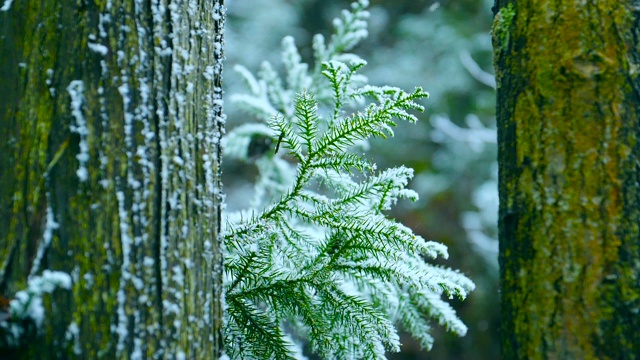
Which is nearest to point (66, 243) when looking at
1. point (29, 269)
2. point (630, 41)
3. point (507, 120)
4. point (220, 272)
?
point (29, 269)

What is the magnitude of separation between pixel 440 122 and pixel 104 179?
4730 mm

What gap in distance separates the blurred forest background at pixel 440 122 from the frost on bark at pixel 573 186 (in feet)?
14.6

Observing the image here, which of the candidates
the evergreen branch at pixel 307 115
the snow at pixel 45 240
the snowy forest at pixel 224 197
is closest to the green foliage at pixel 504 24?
the snowy forest at pixel 224 197

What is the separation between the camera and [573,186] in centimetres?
104

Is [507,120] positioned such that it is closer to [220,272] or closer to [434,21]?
[220,272]

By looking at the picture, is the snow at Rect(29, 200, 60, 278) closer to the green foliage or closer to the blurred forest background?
the green foliage

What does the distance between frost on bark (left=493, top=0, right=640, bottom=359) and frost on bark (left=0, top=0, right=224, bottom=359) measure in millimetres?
609

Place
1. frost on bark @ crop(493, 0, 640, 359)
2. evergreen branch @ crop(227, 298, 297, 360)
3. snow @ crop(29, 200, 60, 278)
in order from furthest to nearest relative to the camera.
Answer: evergreen branch @ crop(227, 298, 297, 360)
frost on bark @ crop(493, 0, 640, 359)
snow @ crop(29, 200, 60, 278)

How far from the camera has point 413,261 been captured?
148 cm

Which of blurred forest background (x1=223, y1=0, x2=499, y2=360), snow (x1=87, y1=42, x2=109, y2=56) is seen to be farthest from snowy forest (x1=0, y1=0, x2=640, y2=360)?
blurred forest background (x1=223, y1=0, x2=499, y2=360)

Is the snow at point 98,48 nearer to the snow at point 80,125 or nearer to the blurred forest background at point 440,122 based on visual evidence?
the snow at point 80,125

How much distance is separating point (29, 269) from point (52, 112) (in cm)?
27

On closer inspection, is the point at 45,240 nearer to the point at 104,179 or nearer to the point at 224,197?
the point at 104,179

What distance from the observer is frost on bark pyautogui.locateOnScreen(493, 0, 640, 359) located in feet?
3.32
